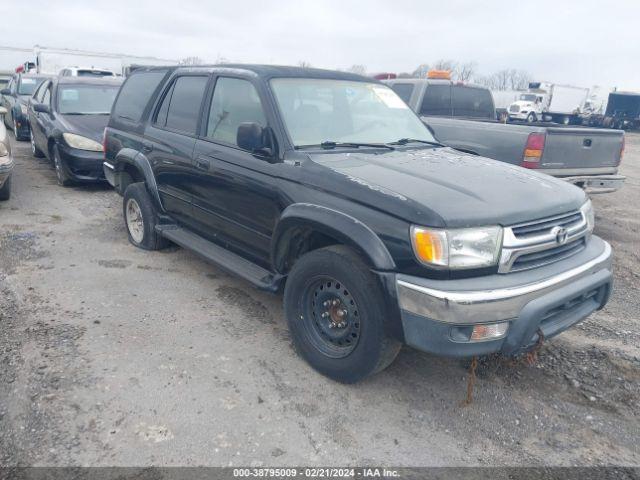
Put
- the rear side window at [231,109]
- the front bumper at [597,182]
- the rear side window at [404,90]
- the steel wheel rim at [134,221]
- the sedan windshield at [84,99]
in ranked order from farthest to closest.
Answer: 1. the sedan windshield at [84,99]
2. the rear side window at [404,90]
3. the front bumper at [597,182]
4. the steel wheel rim at [134,221]
5. the rear side window at [231,109]

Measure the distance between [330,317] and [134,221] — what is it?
10.7 feet

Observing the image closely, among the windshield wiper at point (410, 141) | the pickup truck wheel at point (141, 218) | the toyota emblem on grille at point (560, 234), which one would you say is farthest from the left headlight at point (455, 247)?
the pickup truck wheel at point (141, 218)

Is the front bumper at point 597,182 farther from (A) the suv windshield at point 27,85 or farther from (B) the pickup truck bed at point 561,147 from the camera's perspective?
(A) the suv windshield at point 27,85

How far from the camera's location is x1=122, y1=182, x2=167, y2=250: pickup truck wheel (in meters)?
5.19

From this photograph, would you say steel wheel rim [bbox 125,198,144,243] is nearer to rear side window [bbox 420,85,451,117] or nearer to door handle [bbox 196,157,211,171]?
door handle [bbox 196,157,211,171]

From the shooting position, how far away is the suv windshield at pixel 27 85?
14.0 meters

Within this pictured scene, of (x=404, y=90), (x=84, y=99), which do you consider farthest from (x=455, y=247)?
(x=84, y=99)

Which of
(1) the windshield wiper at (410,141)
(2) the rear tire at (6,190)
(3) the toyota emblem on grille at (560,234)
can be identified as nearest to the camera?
(3) the toyota emblem on grille at (560,234)

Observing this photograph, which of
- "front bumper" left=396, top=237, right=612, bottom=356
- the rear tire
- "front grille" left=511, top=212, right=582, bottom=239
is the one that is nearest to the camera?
"front bumper" left=396, top=237, right=612, bottom=356

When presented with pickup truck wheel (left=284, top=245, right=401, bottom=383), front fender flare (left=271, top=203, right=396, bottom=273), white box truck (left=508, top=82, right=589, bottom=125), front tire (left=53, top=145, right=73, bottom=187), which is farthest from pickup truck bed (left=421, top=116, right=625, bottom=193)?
white box truck (left=508, top=82, right=589, bottom=125)

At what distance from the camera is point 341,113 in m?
4.01

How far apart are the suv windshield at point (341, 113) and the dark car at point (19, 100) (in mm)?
10127

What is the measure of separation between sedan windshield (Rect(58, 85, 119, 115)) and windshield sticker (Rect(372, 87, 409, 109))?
237 inches

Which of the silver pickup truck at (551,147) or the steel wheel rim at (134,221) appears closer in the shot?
the steel wheel rim at (134,221)
